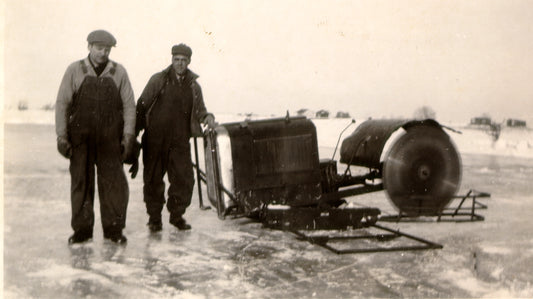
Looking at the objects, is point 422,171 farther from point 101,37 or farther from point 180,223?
point 101,37

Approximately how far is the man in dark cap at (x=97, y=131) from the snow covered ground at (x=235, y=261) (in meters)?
0.30

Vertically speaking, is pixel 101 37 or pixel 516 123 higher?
pixel 101 37

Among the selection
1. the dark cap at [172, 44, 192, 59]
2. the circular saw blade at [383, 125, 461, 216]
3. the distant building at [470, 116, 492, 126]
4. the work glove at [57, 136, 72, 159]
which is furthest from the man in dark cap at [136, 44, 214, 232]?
the distant building at [470, 116, 492, 126]

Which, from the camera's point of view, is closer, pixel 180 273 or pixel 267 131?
pixel 180 273

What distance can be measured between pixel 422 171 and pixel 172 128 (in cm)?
252

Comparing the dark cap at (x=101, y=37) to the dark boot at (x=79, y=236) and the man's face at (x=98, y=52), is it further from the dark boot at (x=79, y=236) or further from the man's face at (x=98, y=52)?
the dark boot at (x=79, y=236)

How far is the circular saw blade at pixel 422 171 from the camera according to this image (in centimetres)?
581

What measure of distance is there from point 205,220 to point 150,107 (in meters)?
1.41

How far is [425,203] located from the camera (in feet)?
19.6

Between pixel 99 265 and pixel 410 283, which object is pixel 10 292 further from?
pixel 410 283

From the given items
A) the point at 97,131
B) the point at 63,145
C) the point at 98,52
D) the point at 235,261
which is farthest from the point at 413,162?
the point at 63,145

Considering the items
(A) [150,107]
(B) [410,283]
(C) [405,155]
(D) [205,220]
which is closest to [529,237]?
(C) [405,155]

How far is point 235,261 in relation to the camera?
4688 mm

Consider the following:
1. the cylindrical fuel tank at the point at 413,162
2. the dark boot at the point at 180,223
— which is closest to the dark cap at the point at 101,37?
the dark boot at the point at 180,223
